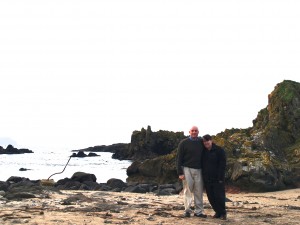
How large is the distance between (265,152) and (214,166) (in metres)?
13.5

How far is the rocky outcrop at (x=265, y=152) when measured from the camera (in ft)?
70.4

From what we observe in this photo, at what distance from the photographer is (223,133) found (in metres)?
28.5

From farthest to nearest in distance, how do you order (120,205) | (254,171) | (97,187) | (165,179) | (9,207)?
(165,179) → (97,187) → (254,171) → (120,205) → (9,207)

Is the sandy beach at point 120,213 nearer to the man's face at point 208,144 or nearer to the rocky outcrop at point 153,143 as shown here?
the man's face at point 208,144

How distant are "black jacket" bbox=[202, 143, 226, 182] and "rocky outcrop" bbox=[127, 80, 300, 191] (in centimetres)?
1034

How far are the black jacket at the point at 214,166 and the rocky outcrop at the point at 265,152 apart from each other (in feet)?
33.9

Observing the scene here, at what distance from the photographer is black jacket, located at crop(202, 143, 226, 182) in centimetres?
1128

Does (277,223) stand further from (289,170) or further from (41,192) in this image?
(289,170)

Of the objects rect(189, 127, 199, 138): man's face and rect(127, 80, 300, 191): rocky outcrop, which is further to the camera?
rect(127, 80, 300, 191): rocky outcrop

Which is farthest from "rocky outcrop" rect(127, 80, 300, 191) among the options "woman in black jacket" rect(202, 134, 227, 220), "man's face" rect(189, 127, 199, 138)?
"man's face" rect(189, 127, 199, 138)

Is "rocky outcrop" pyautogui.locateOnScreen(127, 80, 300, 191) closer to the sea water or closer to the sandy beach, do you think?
the sandy beach

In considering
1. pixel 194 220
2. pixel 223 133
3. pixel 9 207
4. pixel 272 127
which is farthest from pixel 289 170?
pixel 9 207

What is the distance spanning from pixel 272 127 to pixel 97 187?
1106 centimetres

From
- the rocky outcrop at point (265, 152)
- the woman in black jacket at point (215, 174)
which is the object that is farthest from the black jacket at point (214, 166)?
the rocky outcrop at point (265, 152)
